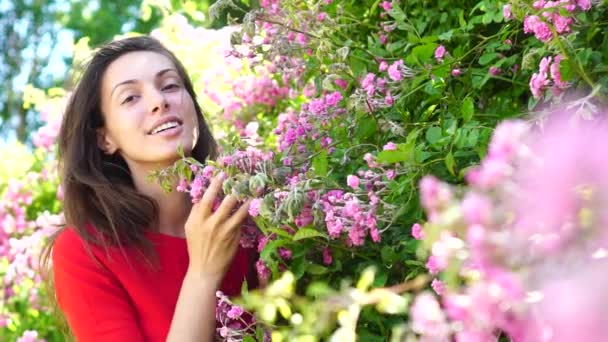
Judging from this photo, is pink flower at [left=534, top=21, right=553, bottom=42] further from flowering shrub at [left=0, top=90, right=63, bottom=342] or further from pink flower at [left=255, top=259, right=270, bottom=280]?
flowering shrub at [left=0, top=90, right=63, bottom=342]

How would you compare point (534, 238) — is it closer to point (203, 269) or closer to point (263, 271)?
point (263, 271)

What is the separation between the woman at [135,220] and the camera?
1.95 m

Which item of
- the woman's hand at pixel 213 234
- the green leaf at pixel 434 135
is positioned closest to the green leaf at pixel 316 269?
the woman's hand at pixel 213 234

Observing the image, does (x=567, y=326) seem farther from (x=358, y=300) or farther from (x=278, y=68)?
(x=278, y=68)

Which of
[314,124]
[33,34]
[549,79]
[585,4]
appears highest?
[585,4]

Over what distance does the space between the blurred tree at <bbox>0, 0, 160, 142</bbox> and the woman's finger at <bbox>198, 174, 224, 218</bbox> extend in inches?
497

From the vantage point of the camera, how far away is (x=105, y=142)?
2.39 m

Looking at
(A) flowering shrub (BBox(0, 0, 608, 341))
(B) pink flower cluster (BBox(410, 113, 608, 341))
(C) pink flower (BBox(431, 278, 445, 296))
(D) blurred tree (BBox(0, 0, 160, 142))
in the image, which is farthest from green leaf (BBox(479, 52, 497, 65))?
(D) blurred tree (BBox(0, 0, 160, 142))

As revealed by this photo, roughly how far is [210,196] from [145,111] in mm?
438

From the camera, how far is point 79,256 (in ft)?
6.91

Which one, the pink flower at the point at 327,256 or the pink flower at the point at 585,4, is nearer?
the pink flower at the point at 585,4

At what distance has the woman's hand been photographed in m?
1.85

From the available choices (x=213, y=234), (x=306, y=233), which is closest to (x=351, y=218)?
(x=306, y=233)

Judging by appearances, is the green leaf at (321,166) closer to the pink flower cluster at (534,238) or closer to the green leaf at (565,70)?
the green leaf at (565,70)
